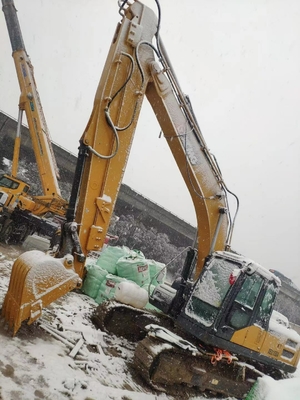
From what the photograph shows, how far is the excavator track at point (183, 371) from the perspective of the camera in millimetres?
3818

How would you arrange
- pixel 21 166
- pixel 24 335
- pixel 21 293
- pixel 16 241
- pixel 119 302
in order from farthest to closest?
pixel 21 166
pixel 16 241
pixel 119 302
pixel 24 335
pixel 21 293

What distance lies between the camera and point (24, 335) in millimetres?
3578

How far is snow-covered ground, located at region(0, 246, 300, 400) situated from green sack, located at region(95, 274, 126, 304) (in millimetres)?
1122

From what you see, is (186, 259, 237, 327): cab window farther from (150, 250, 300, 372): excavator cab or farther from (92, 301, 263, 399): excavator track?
(92, 301, 263, 399): excavator track

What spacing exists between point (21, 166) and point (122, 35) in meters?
13.8

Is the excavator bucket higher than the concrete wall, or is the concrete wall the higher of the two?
the concrete wall

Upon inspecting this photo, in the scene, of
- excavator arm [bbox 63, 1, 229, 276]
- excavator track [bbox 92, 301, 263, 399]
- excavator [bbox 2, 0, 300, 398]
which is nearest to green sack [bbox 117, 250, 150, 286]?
excavator track [bbox 92, 301, 263, 399]

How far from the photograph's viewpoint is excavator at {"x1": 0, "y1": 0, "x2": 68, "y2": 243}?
808cm

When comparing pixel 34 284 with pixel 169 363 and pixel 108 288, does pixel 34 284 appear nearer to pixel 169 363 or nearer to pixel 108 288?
pixel 169 363

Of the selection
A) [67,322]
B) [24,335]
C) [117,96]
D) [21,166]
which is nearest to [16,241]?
[67,322]

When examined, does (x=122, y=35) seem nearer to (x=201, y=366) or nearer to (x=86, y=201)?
(x=86, y=201)

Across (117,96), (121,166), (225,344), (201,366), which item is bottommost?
(201,366)

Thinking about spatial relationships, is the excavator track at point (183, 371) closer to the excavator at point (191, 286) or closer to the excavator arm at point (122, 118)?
the excavator at point (191, 286)

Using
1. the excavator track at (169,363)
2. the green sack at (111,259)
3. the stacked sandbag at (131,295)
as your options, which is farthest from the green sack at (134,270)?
the excavator track at (169,363)
